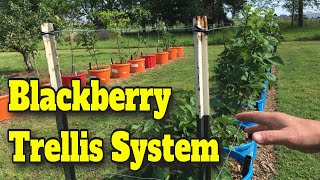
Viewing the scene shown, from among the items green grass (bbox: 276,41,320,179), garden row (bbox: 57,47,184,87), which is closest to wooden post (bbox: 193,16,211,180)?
green grass (bbox: 276,41,320,179)

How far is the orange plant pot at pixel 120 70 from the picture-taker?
905 cm

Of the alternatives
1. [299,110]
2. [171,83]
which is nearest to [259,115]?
[299,110]

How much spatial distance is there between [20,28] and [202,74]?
25.2ft

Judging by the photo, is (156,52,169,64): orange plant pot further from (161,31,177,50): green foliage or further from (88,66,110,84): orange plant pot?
(88,66,110,84): orange plant pot

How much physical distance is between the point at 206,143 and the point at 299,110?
3790mm

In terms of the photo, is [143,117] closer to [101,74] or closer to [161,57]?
[101,74]

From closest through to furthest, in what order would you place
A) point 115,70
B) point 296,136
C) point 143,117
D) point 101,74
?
point 296,136 < point 143,117 < point 101,74 < point 115,70

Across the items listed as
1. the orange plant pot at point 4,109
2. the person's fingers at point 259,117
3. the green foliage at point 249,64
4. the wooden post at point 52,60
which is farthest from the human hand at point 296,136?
the orange plant pot at point 4,109

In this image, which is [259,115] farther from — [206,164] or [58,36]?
[58,36]

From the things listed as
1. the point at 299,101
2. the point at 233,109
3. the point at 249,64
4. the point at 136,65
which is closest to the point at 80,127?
the point at 233,109

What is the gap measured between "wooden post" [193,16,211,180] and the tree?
24.8ft

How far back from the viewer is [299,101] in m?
5.88
